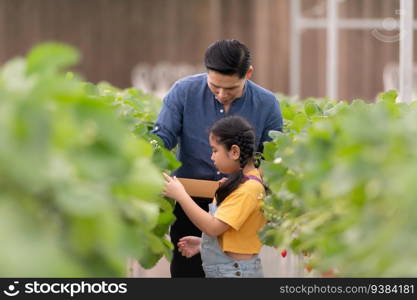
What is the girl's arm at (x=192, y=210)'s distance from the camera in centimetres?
322

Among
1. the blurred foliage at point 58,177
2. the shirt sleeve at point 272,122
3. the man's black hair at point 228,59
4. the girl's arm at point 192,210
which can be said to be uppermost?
the man's black hair at point 228,59

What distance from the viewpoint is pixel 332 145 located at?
2.11 meters

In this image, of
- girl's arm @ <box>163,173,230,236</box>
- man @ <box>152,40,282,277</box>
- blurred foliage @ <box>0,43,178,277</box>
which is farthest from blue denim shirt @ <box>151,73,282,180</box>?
blurred foliage @ <box>0,43,178,277</box>

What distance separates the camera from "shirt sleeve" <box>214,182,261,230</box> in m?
Result: 3.40

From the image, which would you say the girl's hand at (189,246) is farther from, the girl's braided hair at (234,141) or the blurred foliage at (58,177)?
the blurred foliage at (58,177)

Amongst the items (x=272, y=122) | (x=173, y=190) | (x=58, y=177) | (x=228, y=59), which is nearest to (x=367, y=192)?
(x=58, y=177)

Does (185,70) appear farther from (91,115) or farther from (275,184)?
(91,115)

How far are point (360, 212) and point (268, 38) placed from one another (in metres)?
14.6

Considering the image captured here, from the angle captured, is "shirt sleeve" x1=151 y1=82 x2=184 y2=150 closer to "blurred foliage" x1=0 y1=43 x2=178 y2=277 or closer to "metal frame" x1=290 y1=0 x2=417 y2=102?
"metal frame" x1=290 y1=0 x2=417 y2=102

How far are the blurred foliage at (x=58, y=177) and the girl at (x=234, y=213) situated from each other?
165 cm

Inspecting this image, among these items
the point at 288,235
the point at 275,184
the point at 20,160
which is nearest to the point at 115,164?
the point at 20,160

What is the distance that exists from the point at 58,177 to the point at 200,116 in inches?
107

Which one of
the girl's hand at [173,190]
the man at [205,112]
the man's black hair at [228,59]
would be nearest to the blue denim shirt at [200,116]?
the man at [205,112]

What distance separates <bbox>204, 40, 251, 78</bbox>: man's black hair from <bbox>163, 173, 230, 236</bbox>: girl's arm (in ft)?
2.15
